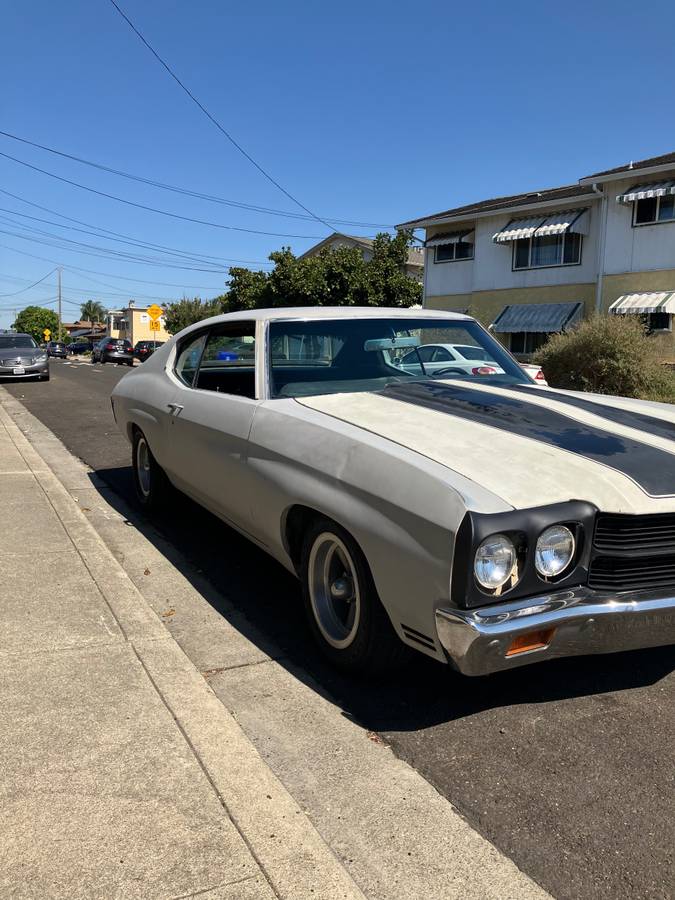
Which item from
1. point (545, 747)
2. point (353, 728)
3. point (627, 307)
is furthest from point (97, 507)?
point (627, 307)

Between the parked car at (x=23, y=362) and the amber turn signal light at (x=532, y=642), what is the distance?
19459mm

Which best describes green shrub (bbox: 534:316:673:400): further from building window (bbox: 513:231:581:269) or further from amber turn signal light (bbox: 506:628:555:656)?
amber turn signal light (bbox: 506:628:555:656)

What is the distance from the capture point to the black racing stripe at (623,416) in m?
3.21

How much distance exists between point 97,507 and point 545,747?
4398 millimetres

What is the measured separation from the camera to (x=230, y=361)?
460cm

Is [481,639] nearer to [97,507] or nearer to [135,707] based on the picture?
[135,707]

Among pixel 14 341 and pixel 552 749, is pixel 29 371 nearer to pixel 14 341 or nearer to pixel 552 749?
pixel 14 341

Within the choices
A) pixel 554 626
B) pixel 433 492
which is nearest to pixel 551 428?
pixel 433 492

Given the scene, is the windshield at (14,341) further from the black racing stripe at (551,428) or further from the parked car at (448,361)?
the black racing stripe at (551,428)

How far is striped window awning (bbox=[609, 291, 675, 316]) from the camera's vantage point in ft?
71.5

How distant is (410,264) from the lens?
4406 centimetres

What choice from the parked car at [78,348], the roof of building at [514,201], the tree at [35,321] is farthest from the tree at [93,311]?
the roof of building at [514,201]

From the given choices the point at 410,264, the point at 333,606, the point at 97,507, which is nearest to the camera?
the point at 333,606

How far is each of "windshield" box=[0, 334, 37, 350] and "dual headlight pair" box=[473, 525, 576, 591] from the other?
20.4m
